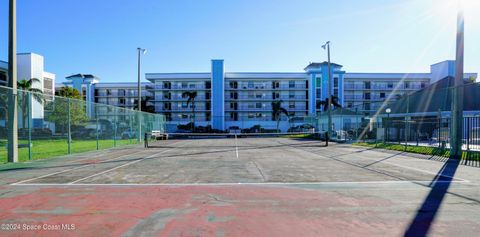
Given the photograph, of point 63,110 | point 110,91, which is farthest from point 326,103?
point 63,110

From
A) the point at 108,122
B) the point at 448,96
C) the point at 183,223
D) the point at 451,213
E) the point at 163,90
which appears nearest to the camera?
the point at 183,223

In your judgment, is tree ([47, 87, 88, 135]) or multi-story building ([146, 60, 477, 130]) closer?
tree ([47, 87, 88, 135])

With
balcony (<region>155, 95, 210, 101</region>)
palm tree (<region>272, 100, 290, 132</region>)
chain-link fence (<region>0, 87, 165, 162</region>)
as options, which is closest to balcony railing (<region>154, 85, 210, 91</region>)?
balcony (<region>155, 95, 210, 101</region>)

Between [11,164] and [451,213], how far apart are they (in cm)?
1489

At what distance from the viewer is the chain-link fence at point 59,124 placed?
55.6ft

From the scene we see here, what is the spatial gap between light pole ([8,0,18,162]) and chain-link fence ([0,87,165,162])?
0.34 metres

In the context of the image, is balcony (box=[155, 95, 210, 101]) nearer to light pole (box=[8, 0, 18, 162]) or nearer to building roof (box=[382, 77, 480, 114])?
building roof (box=[382, 77, 480, 114])

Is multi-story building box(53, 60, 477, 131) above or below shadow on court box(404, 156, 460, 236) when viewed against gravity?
above

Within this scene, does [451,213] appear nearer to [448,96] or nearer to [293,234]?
[293,234]

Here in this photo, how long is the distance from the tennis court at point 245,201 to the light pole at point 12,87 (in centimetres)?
308

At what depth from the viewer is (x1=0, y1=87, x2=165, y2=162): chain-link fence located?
55.6 ft

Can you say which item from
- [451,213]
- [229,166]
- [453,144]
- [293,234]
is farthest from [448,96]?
[293,234]

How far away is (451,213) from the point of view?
656 cm

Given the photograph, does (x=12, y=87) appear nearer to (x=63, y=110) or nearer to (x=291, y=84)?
(x=63, y=110)
